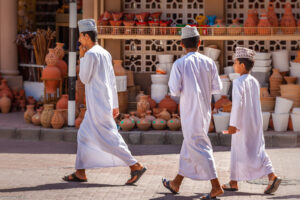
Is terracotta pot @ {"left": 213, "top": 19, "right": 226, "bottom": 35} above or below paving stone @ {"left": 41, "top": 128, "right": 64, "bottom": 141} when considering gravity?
above

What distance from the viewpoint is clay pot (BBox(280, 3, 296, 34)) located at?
466 inches

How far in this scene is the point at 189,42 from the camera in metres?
7.18

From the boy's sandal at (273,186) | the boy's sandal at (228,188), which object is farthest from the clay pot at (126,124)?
the boy's sandal at (273,186)

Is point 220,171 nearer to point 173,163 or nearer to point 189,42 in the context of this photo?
point 173,163

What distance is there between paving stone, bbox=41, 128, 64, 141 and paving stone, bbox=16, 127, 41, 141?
3.3 inches

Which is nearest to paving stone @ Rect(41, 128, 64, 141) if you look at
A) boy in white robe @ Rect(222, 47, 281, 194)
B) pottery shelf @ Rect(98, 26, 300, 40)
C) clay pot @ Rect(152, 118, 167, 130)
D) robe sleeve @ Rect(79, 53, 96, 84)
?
clay pot @ Rect(152, 118, 167, 130)

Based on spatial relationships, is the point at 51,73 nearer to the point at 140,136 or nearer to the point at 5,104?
the point at 5,104

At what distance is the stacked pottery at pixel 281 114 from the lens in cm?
1084

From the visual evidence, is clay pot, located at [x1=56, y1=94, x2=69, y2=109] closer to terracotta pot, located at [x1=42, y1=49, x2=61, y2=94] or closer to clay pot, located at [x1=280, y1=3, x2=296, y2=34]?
terracotta pot, located at [x1=42, y1=49, x2=61, y2=94]

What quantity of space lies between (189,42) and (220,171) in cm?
206

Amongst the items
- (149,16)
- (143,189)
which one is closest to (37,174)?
(143,189)

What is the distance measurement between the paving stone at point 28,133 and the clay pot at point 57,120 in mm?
254

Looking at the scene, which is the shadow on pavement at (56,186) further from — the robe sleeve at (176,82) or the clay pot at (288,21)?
the clay pot at (288,21)

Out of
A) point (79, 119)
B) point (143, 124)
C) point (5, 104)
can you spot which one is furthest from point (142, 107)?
point (5, 104)
